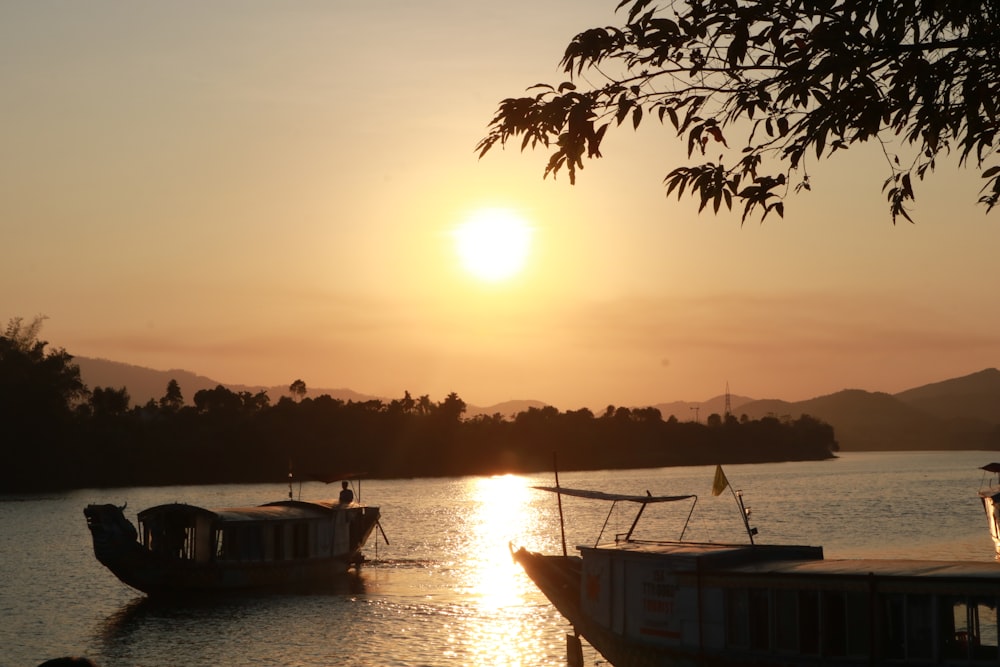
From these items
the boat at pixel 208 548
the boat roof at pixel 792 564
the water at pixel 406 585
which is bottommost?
the water at pixel 406 585

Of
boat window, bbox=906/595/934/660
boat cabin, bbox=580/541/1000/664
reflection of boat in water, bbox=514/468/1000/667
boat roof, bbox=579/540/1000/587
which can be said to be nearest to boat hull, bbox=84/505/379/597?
reflection of boat in water, bbox=514/468/1000/667

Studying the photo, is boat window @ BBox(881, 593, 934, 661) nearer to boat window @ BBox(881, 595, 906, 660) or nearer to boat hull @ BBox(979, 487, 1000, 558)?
boat window @ BBox(881, 595, 906, 660)

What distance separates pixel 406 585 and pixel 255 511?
8.44 meters

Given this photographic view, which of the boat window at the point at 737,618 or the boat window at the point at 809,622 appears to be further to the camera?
the boat window at the point at 737,618

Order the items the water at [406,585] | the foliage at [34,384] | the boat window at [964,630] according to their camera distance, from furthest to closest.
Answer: the foliage at [34,384] < the water at [406,585] < the boat window at [964,630]

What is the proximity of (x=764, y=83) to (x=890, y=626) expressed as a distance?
1596cm

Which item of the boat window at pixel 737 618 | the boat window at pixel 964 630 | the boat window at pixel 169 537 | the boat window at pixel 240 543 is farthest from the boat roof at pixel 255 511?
the boat window at pixel 964 630

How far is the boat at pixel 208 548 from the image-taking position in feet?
172

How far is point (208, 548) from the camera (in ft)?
176

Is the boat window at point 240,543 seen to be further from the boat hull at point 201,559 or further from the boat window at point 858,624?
the boat window at point 858,624

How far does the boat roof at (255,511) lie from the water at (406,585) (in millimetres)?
3879

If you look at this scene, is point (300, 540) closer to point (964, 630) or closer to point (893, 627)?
point (893, 627)

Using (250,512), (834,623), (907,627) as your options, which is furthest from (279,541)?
(907,627)

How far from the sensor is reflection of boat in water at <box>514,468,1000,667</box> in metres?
24.0
